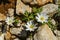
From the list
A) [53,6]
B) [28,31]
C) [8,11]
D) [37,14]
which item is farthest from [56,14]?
[8,11]

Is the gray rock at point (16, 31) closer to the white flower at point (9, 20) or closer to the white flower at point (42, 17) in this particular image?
the white flower at point (9, 20)

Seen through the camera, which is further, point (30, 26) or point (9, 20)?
point (9, 20)

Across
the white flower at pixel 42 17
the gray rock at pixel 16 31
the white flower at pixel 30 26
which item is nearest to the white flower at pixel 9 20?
the gray rock at pixel 16 31

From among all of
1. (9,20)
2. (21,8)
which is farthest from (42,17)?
(9,20)

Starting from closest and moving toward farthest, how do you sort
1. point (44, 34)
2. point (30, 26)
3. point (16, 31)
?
1. point (44, 34)
2. point (30, 26)
3. point (16, 31)

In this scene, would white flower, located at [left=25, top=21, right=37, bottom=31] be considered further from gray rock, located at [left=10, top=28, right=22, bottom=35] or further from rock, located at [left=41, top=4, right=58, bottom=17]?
rock, located at [left=41, top=4, right=58, bottom=17]

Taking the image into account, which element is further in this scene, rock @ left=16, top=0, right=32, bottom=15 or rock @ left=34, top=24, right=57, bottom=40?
rock @ left=16, top=0, right=32, bottom=15

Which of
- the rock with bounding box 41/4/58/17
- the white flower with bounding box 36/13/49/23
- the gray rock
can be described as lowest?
the gray rock

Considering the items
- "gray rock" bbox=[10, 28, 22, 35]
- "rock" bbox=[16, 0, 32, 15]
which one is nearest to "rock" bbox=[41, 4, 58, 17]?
"rock" bbox=[16, 0, 32, 15]

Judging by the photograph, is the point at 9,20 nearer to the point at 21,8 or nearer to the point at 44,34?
the point at 21,8
